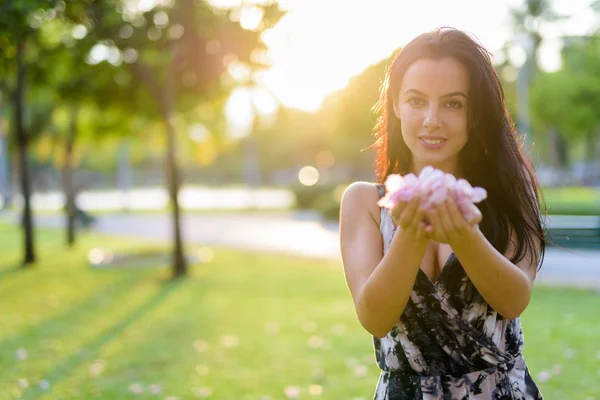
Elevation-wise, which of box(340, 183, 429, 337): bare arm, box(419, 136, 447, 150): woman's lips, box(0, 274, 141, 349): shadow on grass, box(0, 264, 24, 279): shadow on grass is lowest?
box(0, 264, 24, 279): shadow on grass

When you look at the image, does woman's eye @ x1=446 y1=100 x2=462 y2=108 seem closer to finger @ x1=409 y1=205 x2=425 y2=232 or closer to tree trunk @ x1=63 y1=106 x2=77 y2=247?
finger @ x1=409 y1=205 x2=425 y2=232

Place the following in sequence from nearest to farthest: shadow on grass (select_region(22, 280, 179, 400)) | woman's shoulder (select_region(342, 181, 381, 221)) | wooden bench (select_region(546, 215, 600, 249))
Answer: woman's shoulder (select_region(342, 181, 381, 221)) → shadow on grass (select_region(22, 280, 179, 400)) → wooden bench (select_region(546, 215, 600, 249))

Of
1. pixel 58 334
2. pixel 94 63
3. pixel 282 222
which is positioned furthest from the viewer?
pixel 282 222

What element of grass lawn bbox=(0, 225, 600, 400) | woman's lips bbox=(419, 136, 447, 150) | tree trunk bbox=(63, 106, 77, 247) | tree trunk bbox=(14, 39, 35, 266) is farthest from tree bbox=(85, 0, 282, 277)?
woman's lips bbox=(419, 136, 447, 150)

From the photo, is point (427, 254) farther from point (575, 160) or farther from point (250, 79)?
point (575, 160)

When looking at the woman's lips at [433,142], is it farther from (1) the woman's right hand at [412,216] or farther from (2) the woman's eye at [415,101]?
(1) the woman's right hand at [412,216]

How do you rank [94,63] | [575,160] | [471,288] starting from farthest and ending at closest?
[575,160] → [94,63] → [471,288]

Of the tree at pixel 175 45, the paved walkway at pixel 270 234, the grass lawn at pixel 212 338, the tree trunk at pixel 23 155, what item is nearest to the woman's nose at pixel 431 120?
the grass lawn at pixel 212 338

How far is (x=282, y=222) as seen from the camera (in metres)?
25.8

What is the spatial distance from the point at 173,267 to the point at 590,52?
2495 cm

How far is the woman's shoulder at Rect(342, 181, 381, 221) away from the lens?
189 centimetres

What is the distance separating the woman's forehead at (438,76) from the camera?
1.76 m

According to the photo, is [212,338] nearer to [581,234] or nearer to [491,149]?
[491,149]

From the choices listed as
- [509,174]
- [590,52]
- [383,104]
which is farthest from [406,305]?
[590,52]
